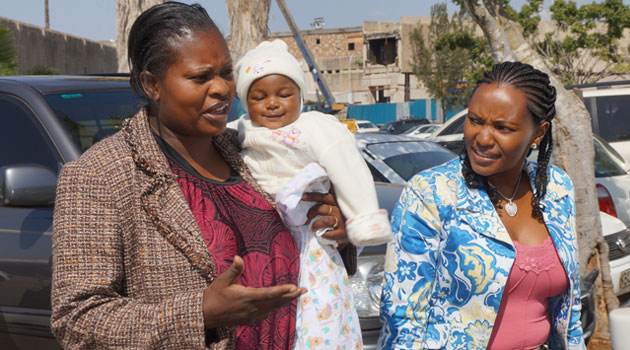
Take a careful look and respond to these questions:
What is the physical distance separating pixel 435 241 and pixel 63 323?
1295mm

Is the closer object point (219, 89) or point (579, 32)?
point (219, 89)

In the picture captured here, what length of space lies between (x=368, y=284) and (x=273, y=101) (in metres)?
1.62

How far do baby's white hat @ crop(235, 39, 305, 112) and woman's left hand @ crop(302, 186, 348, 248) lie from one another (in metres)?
0.44

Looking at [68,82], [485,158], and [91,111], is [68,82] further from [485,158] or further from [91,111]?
[485,158]

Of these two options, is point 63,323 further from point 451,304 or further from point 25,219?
point 25,219

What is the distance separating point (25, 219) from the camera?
3238 millimetres

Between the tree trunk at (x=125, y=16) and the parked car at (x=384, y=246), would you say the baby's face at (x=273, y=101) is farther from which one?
the tree trunk at (x=125, y=16)

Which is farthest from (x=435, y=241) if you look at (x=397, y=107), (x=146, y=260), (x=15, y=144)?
(x=397, y=107)

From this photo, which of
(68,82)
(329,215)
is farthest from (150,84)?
(68,82)

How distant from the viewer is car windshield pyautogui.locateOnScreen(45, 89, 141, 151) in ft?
11.2

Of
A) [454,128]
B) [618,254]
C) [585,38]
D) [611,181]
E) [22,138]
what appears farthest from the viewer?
[585,38]

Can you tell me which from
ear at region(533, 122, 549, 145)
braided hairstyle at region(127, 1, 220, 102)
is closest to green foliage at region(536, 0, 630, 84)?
ear at region(533, 122, 549, 145)

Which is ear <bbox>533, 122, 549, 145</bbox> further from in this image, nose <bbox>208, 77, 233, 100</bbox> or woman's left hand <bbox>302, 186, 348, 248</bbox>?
nose <bbox>208, 77, 233, 100</bbox>

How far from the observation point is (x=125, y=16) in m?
8.83
